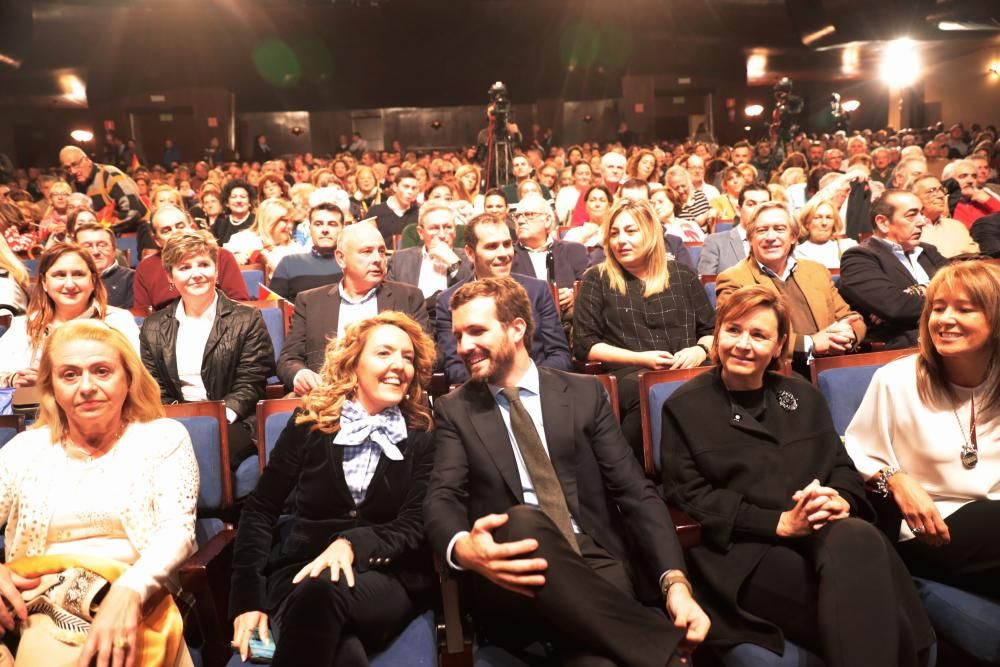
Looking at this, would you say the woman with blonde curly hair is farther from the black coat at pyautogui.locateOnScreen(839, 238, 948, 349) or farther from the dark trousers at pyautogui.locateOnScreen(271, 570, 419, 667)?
the black coat at pyautogui.locateOnScreen(839, 238, 948, 349)

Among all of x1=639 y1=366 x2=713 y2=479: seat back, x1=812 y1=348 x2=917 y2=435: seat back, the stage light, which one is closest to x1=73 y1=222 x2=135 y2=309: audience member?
x1=639 y1=366 x2=713 y2=479: seat back

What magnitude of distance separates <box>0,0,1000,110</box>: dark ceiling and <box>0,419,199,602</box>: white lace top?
14290 millimetres

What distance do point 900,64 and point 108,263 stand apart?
1614 cm

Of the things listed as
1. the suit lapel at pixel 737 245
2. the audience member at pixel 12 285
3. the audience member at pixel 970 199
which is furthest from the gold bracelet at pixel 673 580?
the audience member at pixel 970 199

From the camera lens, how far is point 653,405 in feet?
7.11

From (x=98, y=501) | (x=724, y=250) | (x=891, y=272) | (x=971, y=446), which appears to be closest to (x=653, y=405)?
(x=971, y=446)

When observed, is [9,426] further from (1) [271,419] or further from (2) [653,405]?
(2) [653,405]

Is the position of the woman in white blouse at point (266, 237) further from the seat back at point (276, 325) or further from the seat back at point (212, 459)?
the seat back at point (212, 459)

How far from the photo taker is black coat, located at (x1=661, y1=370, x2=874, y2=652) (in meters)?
1.70

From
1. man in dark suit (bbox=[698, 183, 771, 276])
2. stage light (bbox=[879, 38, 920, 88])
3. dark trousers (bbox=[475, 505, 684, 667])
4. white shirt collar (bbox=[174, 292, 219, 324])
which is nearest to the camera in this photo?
dark trousers (bbox=[475, 505, 684, 667])

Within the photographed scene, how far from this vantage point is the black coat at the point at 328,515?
171cm

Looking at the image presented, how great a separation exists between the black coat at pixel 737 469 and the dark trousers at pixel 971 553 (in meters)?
0.16

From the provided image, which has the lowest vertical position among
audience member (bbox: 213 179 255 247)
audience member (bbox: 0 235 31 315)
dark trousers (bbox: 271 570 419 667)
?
dark trousers (bbox: 271 570 419 667)

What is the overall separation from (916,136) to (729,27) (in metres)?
4.90
